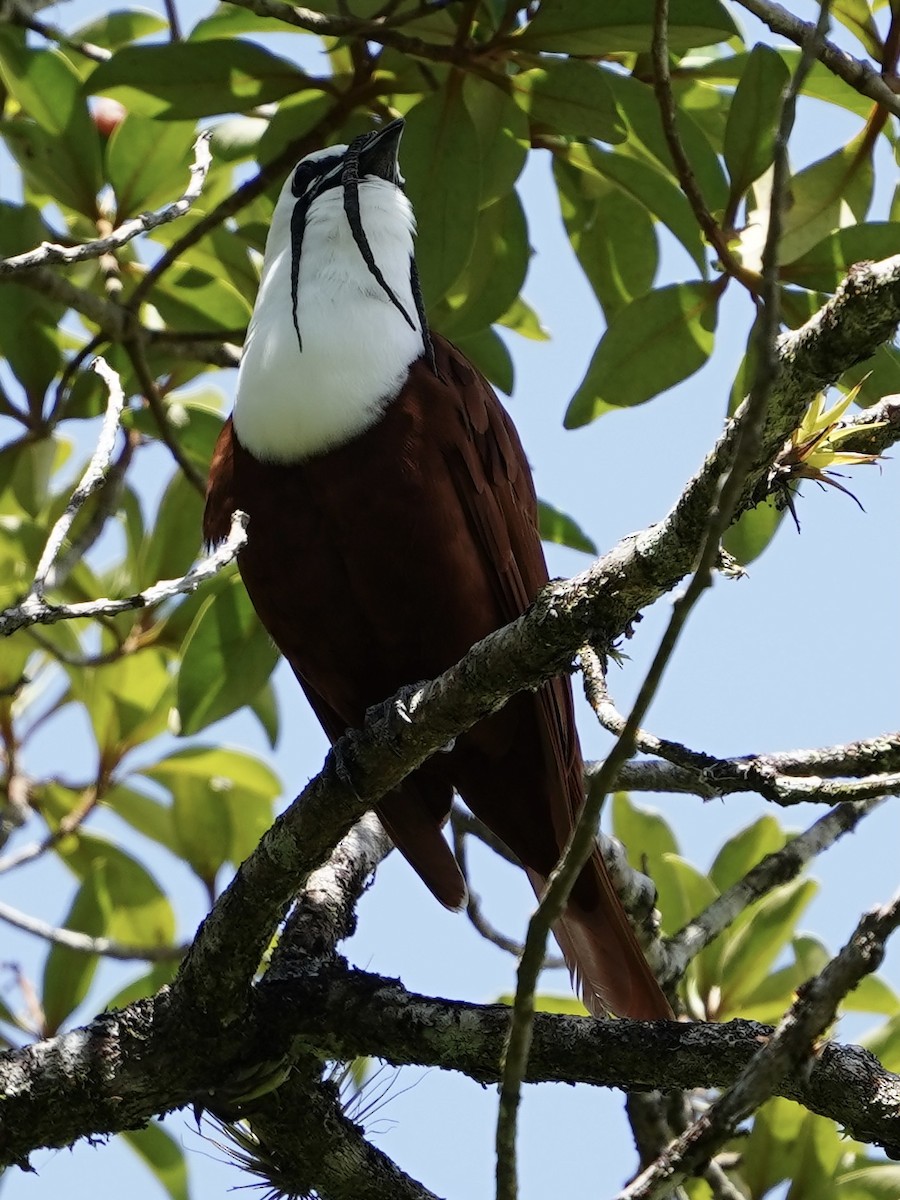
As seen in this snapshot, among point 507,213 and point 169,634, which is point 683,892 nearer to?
point 169,634

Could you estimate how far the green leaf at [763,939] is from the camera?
3.61 meters

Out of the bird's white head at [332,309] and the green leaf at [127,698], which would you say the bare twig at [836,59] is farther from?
the green leaf at [127,698]

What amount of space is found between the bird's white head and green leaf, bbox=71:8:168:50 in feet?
2.66

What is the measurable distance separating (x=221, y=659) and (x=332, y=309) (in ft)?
3.02

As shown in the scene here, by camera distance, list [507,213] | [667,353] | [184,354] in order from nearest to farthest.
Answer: [667,353] < [507,213] < [184,354]

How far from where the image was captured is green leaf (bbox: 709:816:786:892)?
397 cm

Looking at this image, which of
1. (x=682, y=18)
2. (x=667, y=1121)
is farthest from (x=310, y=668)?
(x=682, y=18)

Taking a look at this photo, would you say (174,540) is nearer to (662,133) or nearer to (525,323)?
(525,323)

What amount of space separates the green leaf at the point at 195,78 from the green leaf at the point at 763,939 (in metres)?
2.21

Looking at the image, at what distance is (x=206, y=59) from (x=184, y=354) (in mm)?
840

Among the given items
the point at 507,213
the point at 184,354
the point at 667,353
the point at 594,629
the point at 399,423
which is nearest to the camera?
the point at 594,629

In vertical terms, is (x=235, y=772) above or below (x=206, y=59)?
below

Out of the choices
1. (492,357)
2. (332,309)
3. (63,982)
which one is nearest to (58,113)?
(332,309)

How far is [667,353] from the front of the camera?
10.9ft
